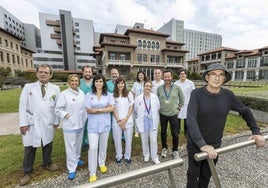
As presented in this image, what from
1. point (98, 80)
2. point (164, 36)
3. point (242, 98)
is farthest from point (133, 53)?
point (98, 80)

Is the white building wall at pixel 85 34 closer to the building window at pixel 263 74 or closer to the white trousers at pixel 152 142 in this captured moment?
the building window at pixel 263 74

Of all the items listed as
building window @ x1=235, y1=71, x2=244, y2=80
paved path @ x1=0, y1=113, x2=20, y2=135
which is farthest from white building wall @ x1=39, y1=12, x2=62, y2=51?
building window @ x1=235, y1=71, x2=244, y2=80

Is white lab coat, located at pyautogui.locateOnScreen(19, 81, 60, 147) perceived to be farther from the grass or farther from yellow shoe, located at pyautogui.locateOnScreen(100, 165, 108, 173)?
yellow shoe, located at pyautogui.locateOnScreen(100, 165, 108, 173)

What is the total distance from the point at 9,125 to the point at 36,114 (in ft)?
16.2

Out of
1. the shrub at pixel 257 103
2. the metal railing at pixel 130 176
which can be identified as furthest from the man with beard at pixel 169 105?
the shrub at pixel 257 103

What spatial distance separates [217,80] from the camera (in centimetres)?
168

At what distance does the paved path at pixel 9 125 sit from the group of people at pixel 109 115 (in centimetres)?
374

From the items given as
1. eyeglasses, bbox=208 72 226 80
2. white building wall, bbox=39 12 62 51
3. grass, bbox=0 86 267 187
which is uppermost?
white building wall, bbox=39 12 62 51

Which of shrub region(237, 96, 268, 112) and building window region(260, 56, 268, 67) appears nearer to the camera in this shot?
shrub region(237, 96, 268, 112)

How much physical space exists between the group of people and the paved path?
374cm

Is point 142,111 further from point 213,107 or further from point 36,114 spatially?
point 36,114

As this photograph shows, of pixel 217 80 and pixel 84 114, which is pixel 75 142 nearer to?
pixel 84 114

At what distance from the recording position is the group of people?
173 cm

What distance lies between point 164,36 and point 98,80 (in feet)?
118
